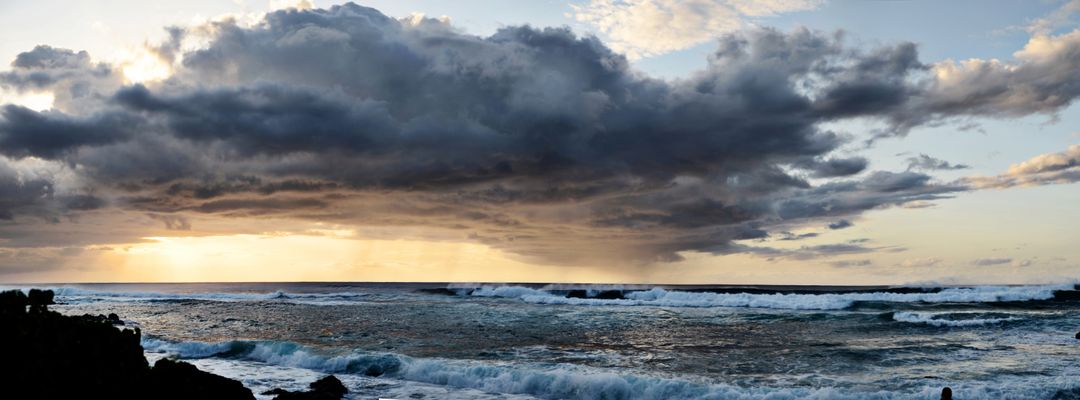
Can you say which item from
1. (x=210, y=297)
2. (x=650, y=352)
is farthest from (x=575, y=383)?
(x=210, y=297)

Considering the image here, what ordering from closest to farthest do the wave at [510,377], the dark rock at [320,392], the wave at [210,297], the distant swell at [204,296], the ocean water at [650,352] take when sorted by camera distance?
1. the dark rock at [320,392]
2. the wave at [510,377]
3. the ocean water at [650,352]
4. the wave at [210,297]
5. the distant swell at [204,296]

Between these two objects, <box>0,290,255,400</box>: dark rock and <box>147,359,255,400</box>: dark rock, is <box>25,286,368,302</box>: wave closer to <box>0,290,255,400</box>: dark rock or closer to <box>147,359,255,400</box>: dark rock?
<box>147,359,255,400</box>: dark rock

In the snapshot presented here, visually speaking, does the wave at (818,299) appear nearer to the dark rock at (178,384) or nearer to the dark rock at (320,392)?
the dark rock at (320,392)

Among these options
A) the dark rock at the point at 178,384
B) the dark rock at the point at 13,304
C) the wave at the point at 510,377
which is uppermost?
the dark rock at the point at 13,304

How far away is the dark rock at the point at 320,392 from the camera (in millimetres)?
16719

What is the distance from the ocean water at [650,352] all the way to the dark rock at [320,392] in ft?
1.66

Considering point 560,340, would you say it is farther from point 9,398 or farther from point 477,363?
point 9,398

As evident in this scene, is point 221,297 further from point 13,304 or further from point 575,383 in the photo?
point 13,304

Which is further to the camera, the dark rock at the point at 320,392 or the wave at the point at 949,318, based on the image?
the wave at the point at 949,318

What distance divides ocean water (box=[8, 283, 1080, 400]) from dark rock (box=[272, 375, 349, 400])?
1.66 ft

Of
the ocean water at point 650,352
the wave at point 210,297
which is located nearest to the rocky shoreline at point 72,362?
the ocean water at point 650,352

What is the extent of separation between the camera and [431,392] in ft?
68.1

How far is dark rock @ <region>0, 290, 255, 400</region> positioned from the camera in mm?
10430

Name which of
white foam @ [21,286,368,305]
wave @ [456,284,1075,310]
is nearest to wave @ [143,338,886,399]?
wave @ [456,284,1075,310]
